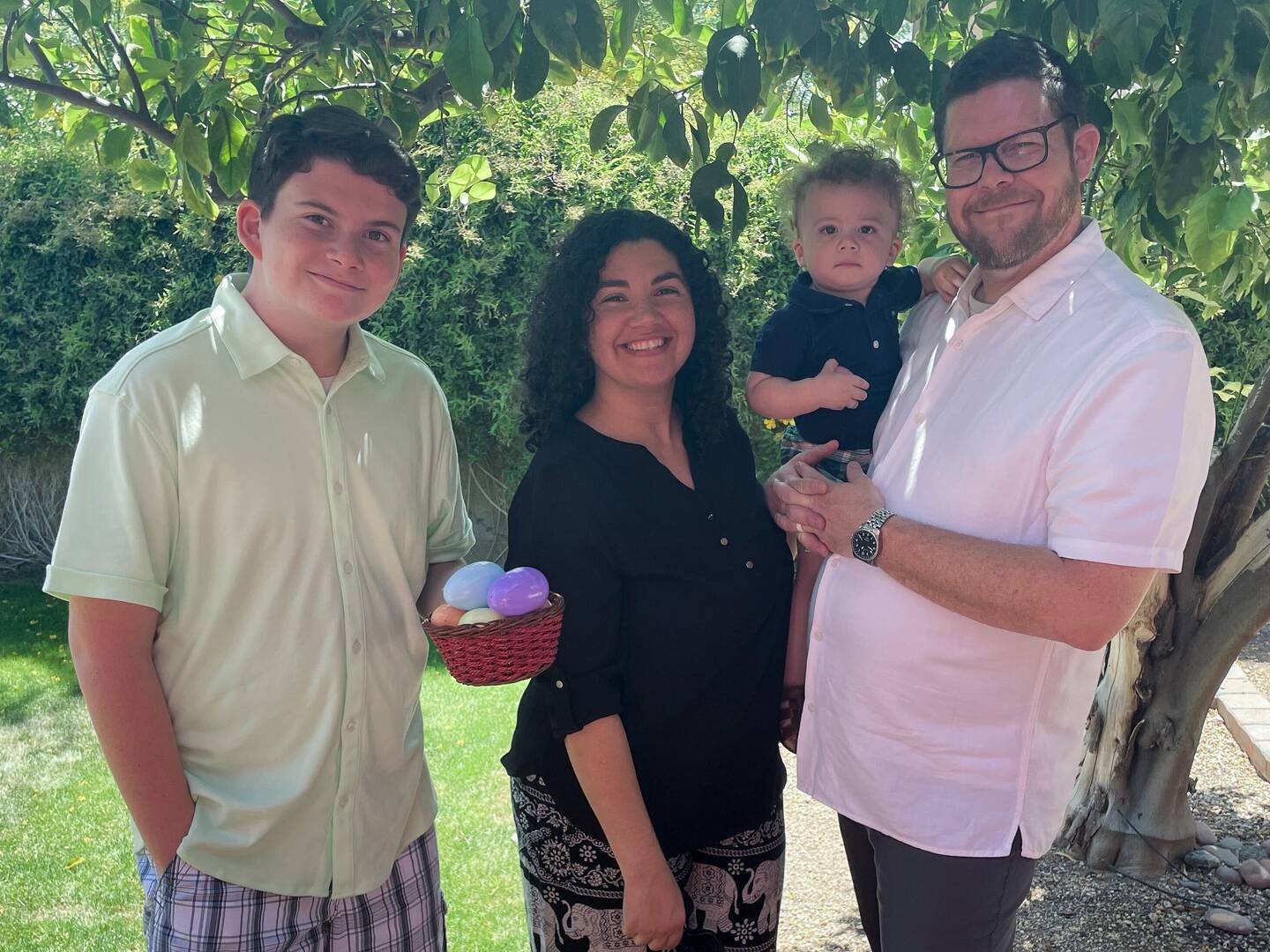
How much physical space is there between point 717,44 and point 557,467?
0.90 meters

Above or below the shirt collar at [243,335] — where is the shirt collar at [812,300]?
above

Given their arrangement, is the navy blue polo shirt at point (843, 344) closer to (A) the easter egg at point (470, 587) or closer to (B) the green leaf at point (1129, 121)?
(B) the green leaf at point (1129, 121)

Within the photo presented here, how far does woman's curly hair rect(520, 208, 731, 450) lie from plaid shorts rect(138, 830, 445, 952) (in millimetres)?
964

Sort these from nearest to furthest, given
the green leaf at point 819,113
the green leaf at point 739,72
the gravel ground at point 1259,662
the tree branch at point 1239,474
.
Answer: the green leaf at point 739,72 < the green leaf at point 819,113 < the tree branch at point 1239,474 < the gravel ground at point 1259,662

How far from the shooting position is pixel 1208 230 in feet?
6.57

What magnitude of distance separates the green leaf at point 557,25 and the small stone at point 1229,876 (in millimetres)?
3622

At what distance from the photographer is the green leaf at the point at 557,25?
1851 mm

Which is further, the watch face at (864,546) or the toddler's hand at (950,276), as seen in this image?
the toddler's hand at (950,276)

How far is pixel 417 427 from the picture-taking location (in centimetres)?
211

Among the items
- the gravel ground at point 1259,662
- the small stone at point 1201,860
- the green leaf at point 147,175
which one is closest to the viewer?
the green leaf at point 147,175

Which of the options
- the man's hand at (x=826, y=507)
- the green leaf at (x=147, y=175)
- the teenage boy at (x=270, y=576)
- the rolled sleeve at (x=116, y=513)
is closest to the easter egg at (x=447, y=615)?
the teenage boy at (x=270, y=576)

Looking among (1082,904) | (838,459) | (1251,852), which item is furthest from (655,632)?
(1251,852)

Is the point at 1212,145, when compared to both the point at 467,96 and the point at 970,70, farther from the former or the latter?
the point at 467,96

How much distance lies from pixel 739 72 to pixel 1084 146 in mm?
706
